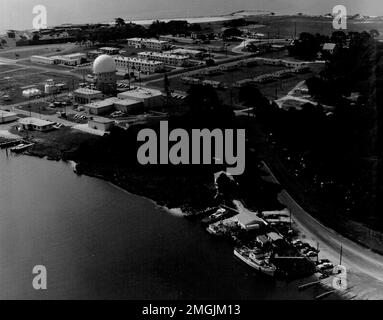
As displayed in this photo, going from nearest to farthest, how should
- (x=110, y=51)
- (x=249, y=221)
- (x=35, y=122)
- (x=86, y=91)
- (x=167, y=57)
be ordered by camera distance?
(x=249, y=221), (x=35, y=122), (x=86, y=91), (x=167, y=57), (x=110, y=51)

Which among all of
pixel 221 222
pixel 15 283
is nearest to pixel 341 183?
pixel 221 222

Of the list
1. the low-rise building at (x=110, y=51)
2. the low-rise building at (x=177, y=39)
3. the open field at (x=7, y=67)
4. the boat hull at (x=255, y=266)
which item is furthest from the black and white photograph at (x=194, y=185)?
the low-rise building at (x=177, y=39)

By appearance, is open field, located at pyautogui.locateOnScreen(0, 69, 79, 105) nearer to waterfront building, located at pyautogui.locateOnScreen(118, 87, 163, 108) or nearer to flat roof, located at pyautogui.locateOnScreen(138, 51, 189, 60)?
waterfront building, located at pyautogui.locateOnScreen(118, 87, 163, 108)

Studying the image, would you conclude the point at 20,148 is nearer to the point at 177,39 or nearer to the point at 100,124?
the point at 100,124

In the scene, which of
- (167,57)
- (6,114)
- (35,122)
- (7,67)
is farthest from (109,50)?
(35,122)

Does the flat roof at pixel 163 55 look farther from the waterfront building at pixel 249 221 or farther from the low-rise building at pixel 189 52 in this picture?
the waterfront building at pixel 249 221
